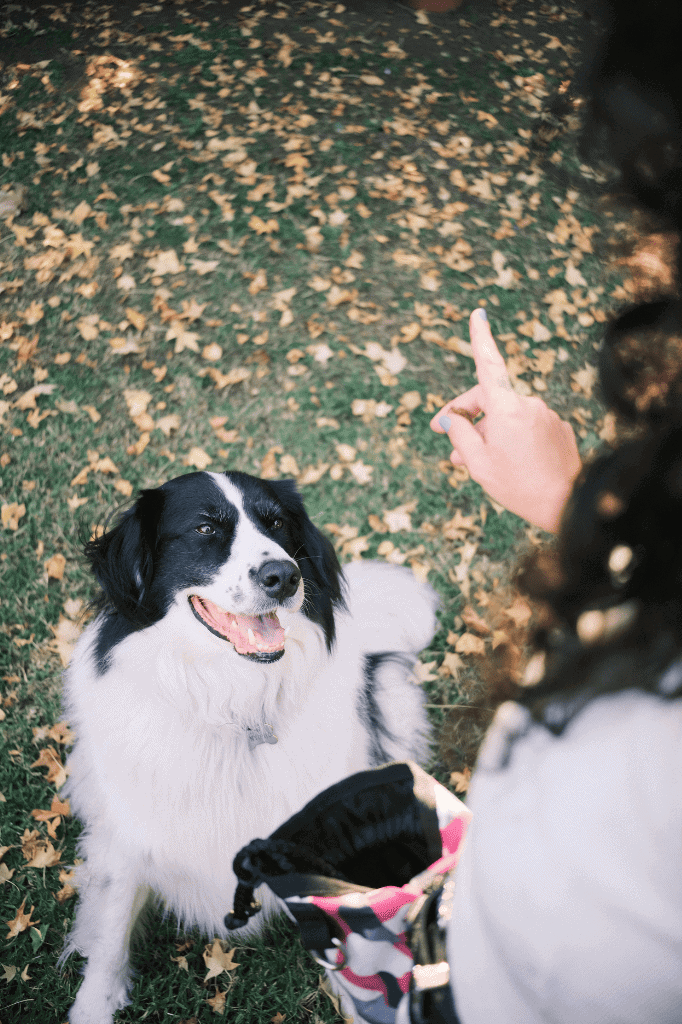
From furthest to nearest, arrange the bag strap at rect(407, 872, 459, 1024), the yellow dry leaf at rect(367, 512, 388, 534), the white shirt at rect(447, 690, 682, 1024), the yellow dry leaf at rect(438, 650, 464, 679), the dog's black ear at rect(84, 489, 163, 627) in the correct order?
1. the yellow dry leaf at rect(367, 512, 388, 534)
2. the yellow dry leaf at rect(438, 650, 464, 679)
3. the dog's black ear at rect(84, 489, 163, 627)
4. the bag strap at rect(407, 872, 459, 1024)
5. the white shirt at rect(447, 690, 682, 1024)

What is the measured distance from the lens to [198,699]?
6.26 feet

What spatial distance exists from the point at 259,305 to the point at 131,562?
3.04 meters

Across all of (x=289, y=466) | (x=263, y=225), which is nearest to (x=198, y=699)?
(x=289, y=466)

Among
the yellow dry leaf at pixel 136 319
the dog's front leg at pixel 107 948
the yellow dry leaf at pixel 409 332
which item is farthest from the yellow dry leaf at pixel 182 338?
the dog's front leg at pixel 107 948

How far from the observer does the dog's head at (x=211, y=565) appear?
184 cm

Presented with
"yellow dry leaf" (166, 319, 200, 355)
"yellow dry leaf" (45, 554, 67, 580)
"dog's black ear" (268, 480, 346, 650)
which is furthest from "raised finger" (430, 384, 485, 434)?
"yellow dry leaf" (166, 319, 200, 355)

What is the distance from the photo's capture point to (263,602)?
181 cm

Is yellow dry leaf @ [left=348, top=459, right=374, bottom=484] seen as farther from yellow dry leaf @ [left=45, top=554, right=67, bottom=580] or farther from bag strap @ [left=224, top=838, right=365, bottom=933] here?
bag strap @ [left=224, top=838, right=365, bottom=933]

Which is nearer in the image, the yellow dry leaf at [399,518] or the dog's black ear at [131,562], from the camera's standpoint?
the dog's black ear at [131,562]

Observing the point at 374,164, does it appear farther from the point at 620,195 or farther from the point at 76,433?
the point at 620,195

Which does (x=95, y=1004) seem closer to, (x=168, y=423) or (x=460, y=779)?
(x=460, y=779)

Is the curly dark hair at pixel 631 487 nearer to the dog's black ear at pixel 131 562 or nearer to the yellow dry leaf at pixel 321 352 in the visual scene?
the dog's black ear at pixel 131 562

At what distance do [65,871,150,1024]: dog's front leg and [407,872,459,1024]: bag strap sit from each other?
4.43ft

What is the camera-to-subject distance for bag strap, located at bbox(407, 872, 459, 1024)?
99 centimetres
